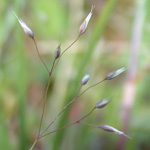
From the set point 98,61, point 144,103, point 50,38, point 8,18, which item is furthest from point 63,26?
point 144,103

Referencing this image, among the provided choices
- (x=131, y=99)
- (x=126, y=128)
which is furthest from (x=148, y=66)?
(x=126, y=128)

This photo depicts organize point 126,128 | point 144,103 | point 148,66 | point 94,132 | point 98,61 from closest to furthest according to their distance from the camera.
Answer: point 126,128
point 148,66
point 94,132
point 144,103
point 98,61

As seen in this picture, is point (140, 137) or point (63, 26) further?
point (63, 26)

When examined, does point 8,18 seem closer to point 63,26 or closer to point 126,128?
point 63,26

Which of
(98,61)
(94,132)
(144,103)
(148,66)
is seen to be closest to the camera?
(148,66)

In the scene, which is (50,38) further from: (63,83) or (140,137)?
(140,137)

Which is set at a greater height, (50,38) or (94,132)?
(50,38)

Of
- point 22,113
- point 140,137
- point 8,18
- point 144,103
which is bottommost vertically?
point 144,103
